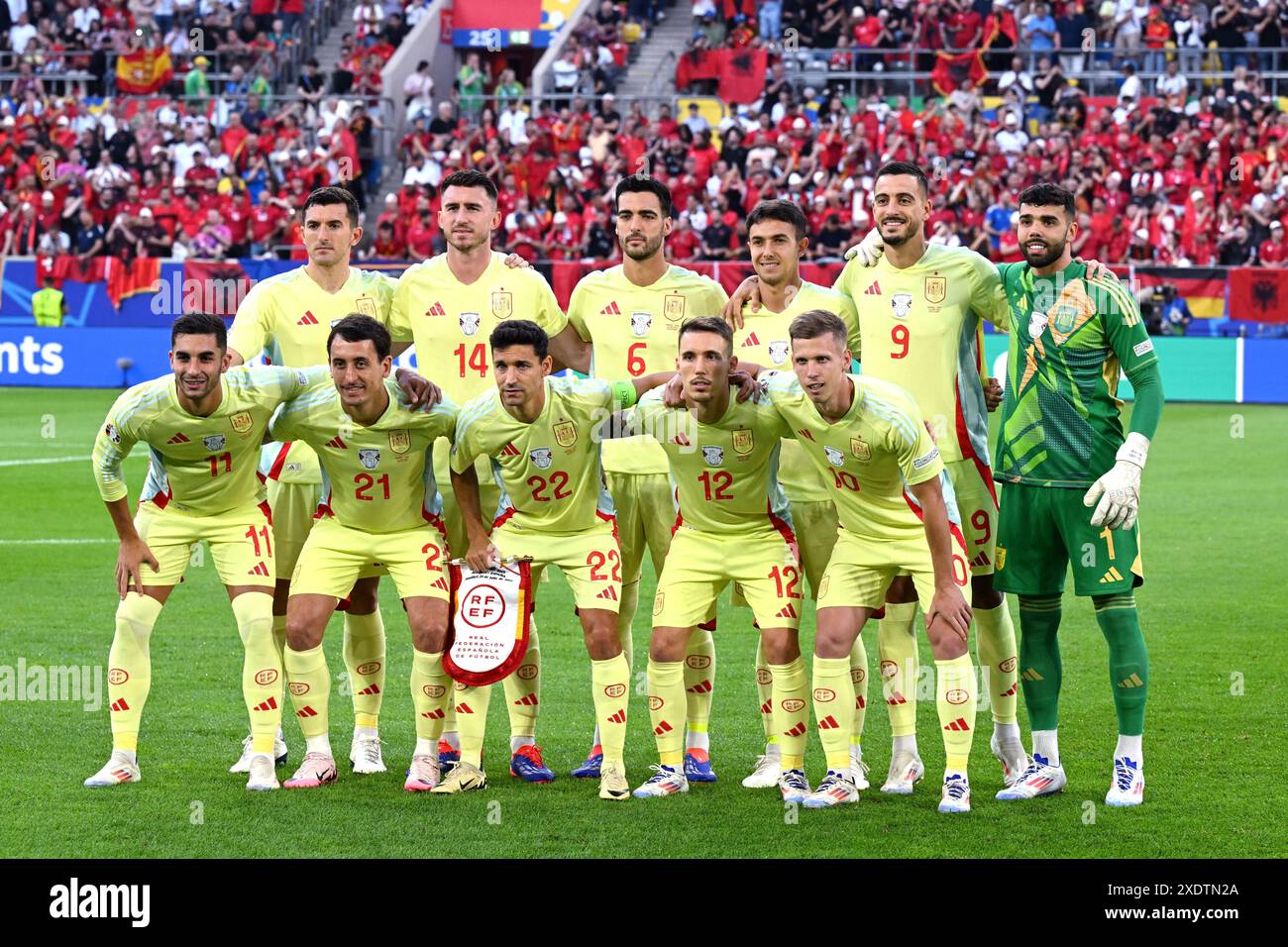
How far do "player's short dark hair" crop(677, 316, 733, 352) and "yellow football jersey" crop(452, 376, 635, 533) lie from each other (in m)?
0.63

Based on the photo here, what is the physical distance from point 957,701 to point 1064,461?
1.11 m

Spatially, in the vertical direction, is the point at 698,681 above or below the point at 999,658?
below

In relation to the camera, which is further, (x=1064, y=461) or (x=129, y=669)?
(x=129, y=669)

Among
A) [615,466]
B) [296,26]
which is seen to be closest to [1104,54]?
[296,26]

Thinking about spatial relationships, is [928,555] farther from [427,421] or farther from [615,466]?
[427,421]

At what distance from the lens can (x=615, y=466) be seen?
26.1 ft

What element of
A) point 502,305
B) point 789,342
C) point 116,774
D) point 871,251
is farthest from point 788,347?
point 116,774

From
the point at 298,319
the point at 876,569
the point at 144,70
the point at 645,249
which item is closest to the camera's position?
the point at 876,569

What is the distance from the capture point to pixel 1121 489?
22.3 feet

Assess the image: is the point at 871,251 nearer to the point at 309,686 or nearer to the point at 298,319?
the point at 298,319

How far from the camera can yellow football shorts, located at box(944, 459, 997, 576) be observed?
762 centimetres

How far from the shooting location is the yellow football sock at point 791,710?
7199 millimetres

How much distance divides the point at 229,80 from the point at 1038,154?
15.3m

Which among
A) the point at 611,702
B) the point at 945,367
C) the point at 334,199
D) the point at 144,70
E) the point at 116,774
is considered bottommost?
the point at 116,774
